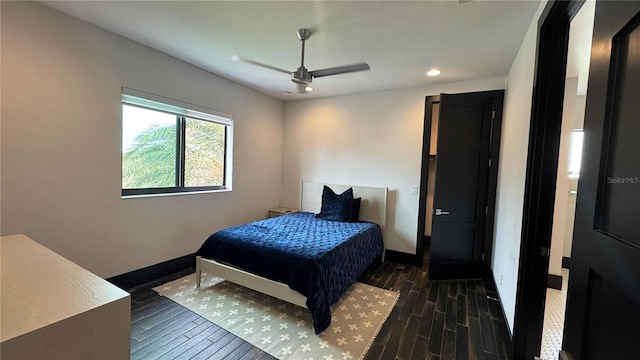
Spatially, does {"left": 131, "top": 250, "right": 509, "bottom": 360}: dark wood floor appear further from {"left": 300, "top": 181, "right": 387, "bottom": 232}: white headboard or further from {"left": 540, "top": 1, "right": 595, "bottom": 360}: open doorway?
{"left": 300, "top": 181, "right": 387, "bottom": 232}: white headboard

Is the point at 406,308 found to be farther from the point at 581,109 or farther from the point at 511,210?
the point at 581,109

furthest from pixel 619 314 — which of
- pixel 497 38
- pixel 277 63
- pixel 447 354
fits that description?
pixel 277 63

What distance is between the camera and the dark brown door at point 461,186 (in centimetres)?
326

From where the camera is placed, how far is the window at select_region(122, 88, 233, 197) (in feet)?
9.45

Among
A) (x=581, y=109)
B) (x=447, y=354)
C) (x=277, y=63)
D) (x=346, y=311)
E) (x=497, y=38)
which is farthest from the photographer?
(x=581, y=109)

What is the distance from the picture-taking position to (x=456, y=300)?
2826 mm

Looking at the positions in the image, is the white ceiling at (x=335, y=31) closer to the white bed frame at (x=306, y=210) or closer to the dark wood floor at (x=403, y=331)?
the white bed frame at (x=306, y=210)

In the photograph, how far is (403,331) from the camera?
227 centimetres

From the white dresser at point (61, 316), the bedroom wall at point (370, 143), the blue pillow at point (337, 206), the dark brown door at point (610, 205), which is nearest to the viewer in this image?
the dark brown door at point (610, 205)

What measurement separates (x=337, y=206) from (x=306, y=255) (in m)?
1.66

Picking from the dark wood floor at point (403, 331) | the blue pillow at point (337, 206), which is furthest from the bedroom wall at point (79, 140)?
the blue pillow at point (337, 206)

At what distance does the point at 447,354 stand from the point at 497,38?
2.68 meters

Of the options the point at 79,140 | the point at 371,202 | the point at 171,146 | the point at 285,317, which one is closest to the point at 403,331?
the point at 285,317

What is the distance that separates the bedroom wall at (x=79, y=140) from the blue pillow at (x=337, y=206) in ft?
5.94
